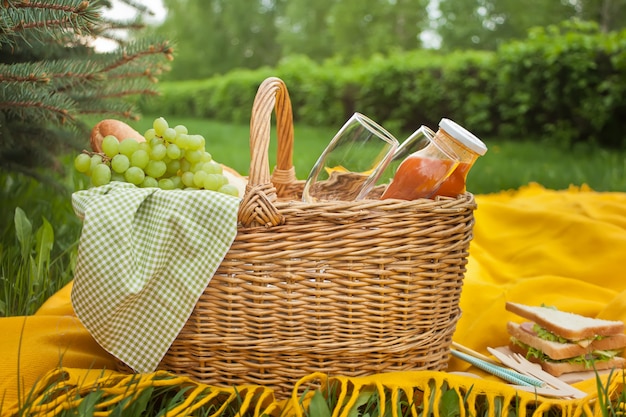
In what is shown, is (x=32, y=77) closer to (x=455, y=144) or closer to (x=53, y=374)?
(x=53, y=374)

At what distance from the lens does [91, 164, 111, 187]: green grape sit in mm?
1423

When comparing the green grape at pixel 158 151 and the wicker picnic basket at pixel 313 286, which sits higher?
the green grape at pixel 158 151

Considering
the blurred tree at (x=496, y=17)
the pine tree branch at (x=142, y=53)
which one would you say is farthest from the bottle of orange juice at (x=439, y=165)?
the blurred tree at (x=496, y=17)

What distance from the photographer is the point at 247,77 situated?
10.4 meters

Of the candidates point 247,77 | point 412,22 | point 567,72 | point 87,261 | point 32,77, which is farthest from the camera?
point 412,22

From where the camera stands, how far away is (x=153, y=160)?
1.47 meters

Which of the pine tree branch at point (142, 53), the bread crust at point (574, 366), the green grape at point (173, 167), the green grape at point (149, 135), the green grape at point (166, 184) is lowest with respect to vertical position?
the bread crust at point (574, 366)

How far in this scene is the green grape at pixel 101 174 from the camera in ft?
4.67

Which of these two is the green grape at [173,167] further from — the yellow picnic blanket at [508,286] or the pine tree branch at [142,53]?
the pine tree branch at [142,53]

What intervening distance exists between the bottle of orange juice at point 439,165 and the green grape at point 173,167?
0.49 m

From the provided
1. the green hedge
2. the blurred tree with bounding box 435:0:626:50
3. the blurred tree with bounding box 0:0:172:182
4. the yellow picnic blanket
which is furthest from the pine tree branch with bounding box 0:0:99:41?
the blurred tree with bounding box 435:0:626:50

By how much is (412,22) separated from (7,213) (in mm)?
23585

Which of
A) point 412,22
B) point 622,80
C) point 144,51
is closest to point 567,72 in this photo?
point 622,80

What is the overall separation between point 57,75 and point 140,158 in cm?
46
